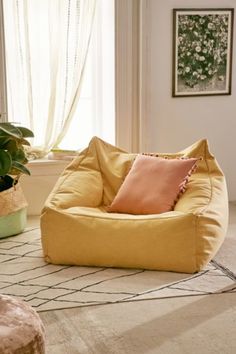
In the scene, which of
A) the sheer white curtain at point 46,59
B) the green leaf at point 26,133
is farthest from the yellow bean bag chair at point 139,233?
the sheer white curtain at point 46,59

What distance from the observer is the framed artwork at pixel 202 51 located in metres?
4.89

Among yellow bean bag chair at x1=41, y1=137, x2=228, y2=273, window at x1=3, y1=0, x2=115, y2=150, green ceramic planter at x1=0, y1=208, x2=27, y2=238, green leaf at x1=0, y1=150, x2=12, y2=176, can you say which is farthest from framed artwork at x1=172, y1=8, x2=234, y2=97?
green leaf at x1=0, y1=150, x2=12, y2=176

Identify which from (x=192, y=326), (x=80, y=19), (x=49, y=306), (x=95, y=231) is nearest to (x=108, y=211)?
(x=95, y=231)

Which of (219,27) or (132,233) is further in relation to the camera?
(219,27)

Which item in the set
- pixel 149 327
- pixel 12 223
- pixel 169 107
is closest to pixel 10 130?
pixel 12 223

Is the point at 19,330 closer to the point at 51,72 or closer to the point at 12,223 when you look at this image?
the point at 12,223

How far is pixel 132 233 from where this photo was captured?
3551mm

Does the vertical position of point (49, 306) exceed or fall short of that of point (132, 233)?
it falls short

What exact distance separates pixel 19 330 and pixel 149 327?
35.8 inches

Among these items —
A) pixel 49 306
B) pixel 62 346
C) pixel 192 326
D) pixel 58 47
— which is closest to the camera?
pixel 62 346

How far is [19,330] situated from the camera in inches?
84.7

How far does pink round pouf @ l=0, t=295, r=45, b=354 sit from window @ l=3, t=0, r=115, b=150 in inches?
105

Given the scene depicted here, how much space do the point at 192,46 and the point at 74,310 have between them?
2.70m

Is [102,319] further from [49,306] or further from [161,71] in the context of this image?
[161,71]
